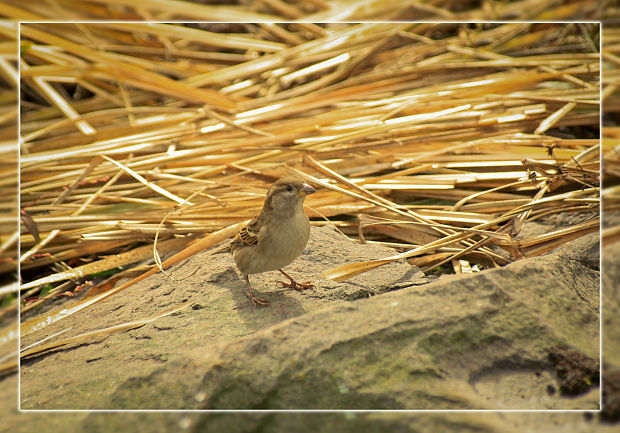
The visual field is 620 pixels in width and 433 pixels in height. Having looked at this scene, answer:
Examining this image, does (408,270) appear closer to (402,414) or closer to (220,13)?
(402,414)

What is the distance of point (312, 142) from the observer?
2.24 m

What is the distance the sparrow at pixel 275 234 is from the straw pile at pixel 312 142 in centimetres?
7

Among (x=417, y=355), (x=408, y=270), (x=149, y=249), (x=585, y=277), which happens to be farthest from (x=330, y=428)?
(x=585, y=277)

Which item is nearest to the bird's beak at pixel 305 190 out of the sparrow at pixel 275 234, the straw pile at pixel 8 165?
the sparrow at pixel 275 234

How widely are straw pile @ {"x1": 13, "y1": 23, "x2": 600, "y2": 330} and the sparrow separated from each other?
0.07m

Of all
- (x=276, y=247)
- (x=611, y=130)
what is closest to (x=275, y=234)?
(x=276, y=247)

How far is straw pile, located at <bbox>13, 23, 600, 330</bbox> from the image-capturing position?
205cm

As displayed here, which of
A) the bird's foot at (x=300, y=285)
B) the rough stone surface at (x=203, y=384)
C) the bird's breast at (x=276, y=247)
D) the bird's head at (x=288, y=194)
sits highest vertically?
the bird's head at (x=288, y=194)

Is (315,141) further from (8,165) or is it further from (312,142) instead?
(8,165)

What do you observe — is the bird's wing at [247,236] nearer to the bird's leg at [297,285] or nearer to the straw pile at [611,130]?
the bird's leg at [297,285]

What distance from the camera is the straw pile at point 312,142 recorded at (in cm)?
205

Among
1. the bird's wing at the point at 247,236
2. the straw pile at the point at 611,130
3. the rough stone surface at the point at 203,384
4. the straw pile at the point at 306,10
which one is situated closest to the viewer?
the rough stone surface at the point at 203,384

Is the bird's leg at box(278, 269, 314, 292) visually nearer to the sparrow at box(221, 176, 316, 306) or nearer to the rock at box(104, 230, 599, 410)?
the sparrow at box(221, 176, 316, 306)

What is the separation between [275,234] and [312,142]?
0.43m
